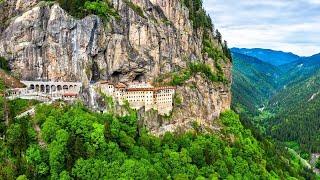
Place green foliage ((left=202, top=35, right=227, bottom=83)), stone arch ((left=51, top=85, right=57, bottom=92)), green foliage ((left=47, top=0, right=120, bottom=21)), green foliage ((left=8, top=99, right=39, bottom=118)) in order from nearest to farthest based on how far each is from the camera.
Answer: green foliage ((left=8, top=99, right=39, bottom=118)), stone arch ((left=51, top=85, right=57, bottom=92)), green foliage ((left=47, top=0, right=120, bottom=21)), green foliage ((left=202, top=35, right=227, bottom=83))

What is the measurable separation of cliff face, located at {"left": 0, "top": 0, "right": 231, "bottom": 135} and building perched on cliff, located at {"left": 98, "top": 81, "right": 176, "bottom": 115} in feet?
15.7

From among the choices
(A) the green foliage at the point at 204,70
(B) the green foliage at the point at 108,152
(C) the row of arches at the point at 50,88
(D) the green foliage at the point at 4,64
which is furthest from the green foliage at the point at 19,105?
(A) the green foliage at the point at 204,70

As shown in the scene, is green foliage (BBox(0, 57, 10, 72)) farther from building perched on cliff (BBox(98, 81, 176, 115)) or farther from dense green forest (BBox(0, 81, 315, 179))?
building perched on cliff (BBox(98, 81, 176, 115))

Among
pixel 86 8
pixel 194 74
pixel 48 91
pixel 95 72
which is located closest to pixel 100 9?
pixel 86 8

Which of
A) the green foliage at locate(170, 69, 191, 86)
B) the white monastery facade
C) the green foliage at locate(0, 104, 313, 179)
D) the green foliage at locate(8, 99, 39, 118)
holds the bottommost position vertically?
the green foliage at locate(0, 104, 313, 179)

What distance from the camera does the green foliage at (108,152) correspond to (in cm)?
10106

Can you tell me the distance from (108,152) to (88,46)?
2961 cm

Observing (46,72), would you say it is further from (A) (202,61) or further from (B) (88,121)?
(A) (202,61)

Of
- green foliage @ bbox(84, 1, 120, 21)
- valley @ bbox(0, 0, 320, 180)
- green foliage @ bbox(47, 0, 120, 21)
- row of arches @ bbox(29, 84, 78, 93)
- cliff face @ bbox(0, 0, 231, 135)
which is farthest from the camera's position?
green foliage @ bbox(84, 1, 120, 21)

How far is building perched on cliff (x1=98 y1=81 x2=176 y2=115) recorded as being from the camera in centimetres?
11994

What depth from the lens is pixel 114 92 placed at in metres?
120

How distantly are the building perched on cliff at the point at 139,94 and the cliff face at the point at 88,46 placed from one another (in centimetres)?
480

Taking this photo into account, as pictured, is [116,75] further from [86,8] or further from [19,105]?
[19,105]

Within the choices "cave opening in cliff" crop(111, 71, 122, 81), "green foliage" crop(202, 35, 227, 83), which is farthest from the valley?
"green foliage" crop(202, 35, 227, 83)
